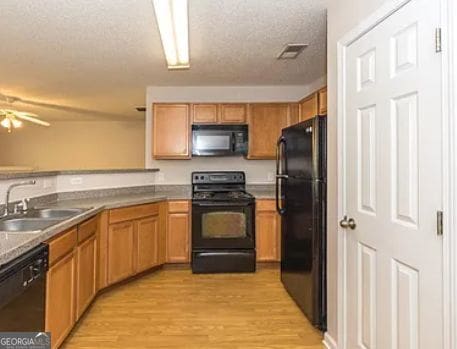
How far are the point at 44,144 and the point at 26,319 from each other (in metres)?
7.36

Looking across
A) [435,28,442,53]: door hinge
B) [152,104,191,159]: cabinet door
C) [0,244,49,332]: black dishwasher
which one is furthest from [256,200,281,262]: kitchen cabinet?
[435,28,442,53]: door hinge

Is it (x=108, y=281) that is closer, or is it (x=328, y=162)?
(x=328, y=162)

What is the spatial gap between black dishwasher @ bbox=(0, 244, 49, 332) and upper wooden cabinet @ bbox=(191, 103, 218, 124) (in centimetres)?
312

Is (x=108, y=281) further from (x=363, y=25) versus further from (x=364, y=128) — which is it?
(x=363, y=25)

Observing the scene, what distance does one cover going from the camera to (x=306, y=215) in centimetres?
295

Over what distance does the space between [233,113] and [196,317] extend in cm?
270

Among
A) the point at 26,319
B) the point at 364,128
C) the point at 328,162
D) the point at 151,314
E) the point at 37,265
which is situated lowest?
the point at 151,314

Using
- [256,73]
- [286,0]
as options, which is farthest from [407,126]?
[256,73]

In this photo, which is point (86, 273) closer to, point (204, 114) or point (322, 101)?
point (204, 114)

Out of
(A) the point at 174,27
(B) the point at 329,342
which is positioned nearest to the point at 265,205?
Answer: (B) the point at 329,342

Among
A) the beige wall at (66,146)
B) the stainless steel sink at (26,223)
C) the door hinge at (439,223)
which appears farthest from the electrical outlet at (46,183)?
the beige wall at (66,146)

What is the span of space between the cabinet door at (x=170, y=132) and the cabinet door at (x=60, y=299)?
2434 mm

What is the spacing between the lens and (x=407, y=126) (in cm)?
162

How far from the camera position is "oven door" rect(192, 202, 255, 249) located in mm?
4344
